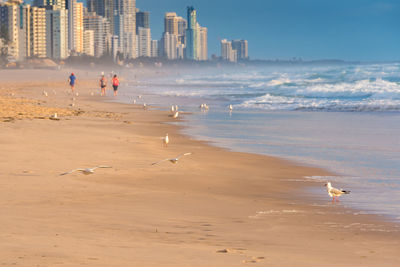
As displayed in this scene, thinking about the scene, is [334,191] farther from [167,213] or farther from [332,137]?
[332,137]

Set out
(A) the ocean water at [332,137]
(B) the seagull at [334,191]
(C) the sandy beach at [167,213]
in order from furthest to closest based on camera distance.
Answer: (A) the ocean water at [332,137] → (B) the seagull at [334,191] → (C) the sandy beach at [167,213]

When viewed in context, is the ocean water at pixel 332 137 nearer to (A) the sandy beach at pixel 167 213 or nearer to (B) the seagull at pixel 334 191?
(B) the seagull at pixel 334 191

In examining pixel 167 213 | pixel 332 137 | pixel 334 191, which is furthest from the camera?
pixel 332 137

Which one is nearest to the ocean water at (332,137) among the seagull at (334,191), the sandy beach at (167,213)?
the seagull at (334,191)

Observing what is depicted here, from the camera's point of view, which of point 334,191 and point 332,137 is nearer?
point 334,191

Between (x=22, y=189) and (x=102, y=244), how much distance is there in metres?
3.19

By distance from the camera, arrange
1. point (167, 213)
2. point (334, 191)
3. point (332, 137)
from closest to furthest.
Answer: point (167, 213) < point (334, 191) < point (332, 137)

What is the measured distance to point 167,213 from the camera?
26.2ft

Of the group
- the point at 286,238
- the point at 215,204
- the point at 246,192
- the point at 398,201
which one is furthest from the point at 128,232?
the point at 398,201

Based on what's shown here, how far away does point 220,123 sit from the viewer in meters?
23.9

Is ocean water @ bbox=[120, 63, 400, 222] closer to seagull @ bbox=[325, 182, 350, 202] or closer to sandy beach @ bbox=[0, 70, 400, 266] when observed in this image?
seagull @ bbox=[325, 182, 350, 202]

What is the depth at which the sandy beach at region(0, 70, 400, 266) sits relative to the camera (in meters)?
5.75

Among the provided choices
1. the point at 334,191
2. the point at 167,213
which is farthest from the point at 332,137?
the point at 167,213

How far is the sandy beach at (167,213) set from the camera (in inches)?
226
